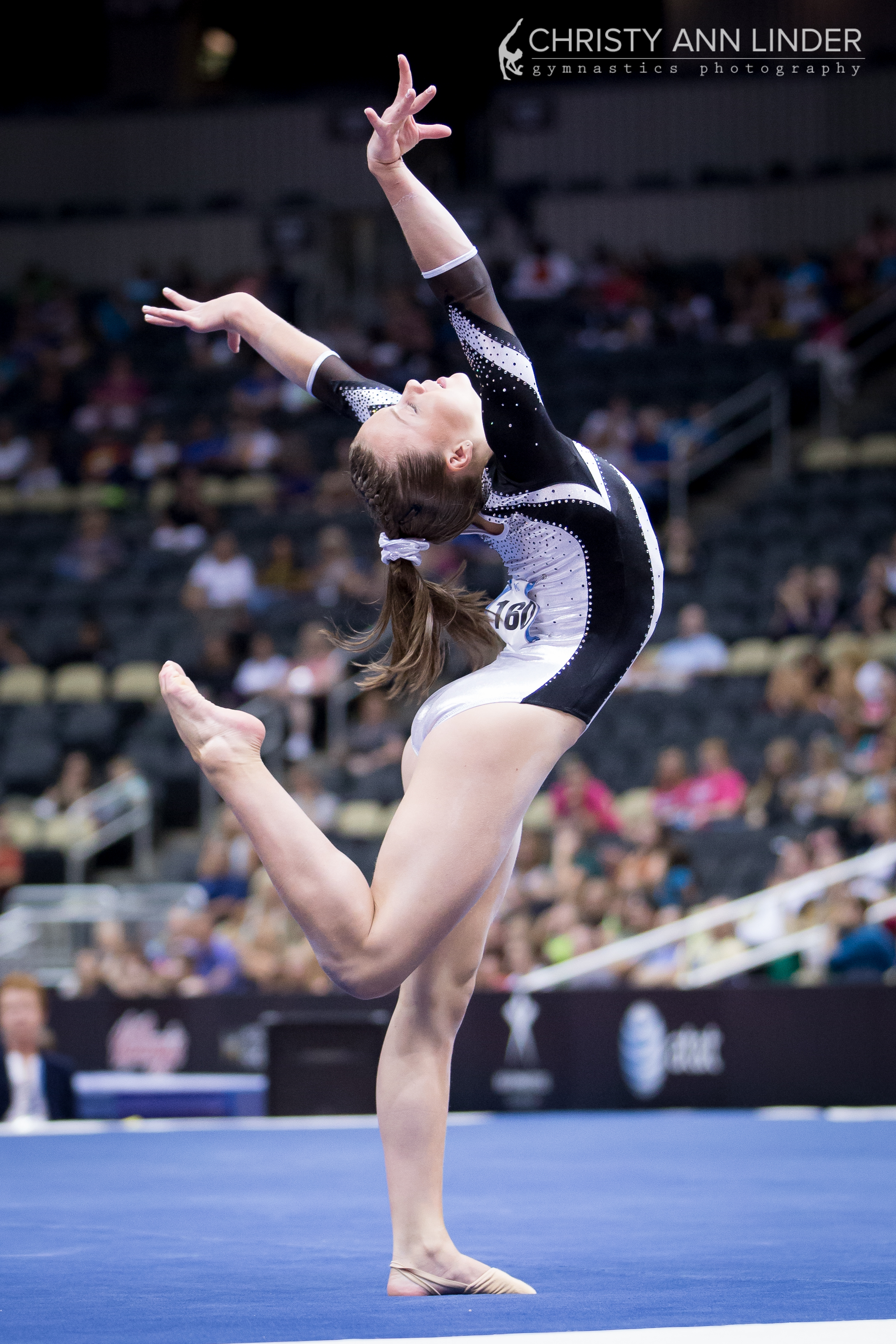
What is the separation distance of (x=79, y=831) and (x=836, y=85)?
10.2 metres

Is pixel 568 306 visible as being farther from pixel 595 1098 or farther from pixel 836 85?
pixel 595 1098

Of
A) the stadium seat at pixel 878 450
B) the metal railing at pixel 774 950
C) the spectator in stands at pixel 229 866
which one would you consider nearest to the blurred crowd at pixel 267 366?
the stadium seat at pixel 878 450

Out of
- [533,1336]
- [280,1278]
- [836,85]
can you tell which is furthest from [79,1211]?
[836,85]

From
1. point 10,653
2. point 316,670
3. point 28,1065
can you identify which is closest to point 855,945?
point 28,1065

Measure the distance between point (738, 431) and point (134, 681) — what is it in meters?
5.28

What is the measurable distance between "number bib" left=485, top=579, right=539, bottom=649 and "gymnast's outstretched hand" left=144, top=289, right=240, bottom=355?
0.81 metres

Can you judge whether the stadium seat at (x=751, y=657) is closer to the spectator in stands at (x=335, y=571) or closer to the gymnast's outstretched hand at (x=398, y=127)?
the spectator in stands at (x=335, y=571)

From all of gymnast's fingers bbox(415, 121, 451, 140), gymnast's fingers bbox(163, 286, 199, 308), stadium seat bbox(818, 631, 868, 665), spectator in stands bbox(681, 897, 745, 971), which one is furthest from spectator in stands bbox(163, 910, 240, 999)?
gymnast's fingers bbox(415, 121, 451, 140)

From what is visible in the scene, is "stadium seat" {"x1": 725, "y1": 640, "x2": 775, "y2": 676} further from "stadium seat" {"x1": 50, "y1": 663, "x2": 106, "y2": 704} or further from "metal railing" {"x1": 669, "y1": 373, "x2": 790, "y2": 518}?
"stadium seat" {"x1": 50, "y1": 663, "x2": 106, "y2": 704}

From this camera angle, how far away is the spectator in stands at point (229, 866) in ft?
32.5

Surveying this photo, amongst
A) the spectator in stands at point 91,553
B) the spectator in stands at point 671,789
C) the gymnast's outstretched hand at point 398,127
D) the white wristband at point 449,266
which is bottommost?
the white wristband at point 449,266

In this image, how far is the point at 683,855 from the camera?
8977 mm

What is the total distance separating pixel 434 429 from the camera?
305 cm

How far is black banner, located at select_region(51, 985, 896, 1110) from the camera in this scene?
7895 millimetres
